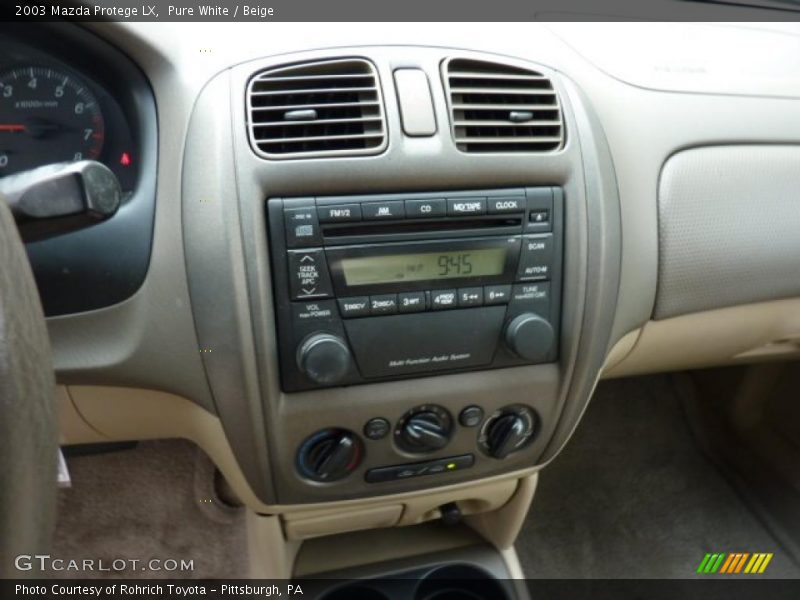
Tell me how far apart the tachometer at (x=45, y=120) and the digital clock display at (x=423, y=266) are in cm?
32

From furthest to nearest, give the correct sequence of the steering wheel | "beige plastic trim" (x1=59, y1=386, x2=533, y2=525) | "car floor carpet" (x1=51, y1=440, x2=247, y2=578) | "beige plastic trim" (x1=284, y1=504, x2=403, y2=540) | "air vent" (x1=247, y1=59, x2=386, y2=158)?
"car floor carpet" (x1=51, y1=440, x2=247, y2=578) < "beige plastic trim" (x1=284, y1=504, x2=403, y2=540) < "beige plastic trim" (x1=59, y1=386, x2=533, y2=525) < "air vent" (x1=247, y1=59, x2=386, y2=158) < the steering wheel

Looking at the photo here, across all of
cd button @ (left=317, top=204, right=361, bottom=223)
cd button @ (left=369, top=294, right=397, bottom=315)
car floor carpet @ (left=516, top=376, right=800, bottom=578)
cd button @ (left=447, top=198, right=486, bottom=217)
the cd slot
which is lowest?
car floor carpet @ (left=516, top=376, right=800, bottom=578)

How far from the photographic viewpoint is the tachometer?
76cm

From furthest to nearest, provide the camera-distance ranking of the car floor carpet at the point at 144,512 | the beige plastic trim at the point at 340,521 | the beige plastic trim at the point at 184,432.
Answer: the car floor carpet at the point at 144,512 < the beige plastic trim at the point at 340,521 < the beige plastic trim at the point at 184,432

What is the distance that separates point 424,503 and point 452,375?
236mm

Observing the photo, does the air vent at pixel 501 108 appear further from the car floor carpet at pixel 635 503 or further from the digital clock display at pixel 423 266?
the car floor carpet at pixel 635 503

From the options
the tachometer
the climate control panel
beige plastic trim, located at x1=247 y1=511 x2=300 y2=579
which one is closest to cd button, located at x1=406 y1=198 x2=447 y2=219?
the climate control panel

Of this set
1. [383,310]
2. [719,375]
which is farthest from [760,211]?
[719,375]

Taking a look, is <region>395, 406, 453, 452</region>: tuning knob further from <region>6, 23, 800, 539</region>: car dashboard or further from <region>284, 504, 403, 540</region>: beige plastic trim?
<region>284, 504, 403, 540</region>: beige plastic trim

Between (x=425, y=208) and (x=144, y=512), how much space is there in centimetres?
96

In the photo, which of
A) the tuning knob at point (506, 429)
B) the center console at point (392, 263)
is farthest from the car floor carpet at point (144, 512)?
the tuning knob at point (506, 429)

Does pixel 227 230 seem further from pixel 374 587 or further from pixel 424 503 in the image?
pixel 374 587

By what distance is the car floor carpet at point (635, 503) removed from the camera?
154 cm

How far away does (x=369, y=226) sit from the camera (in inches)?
30.1
